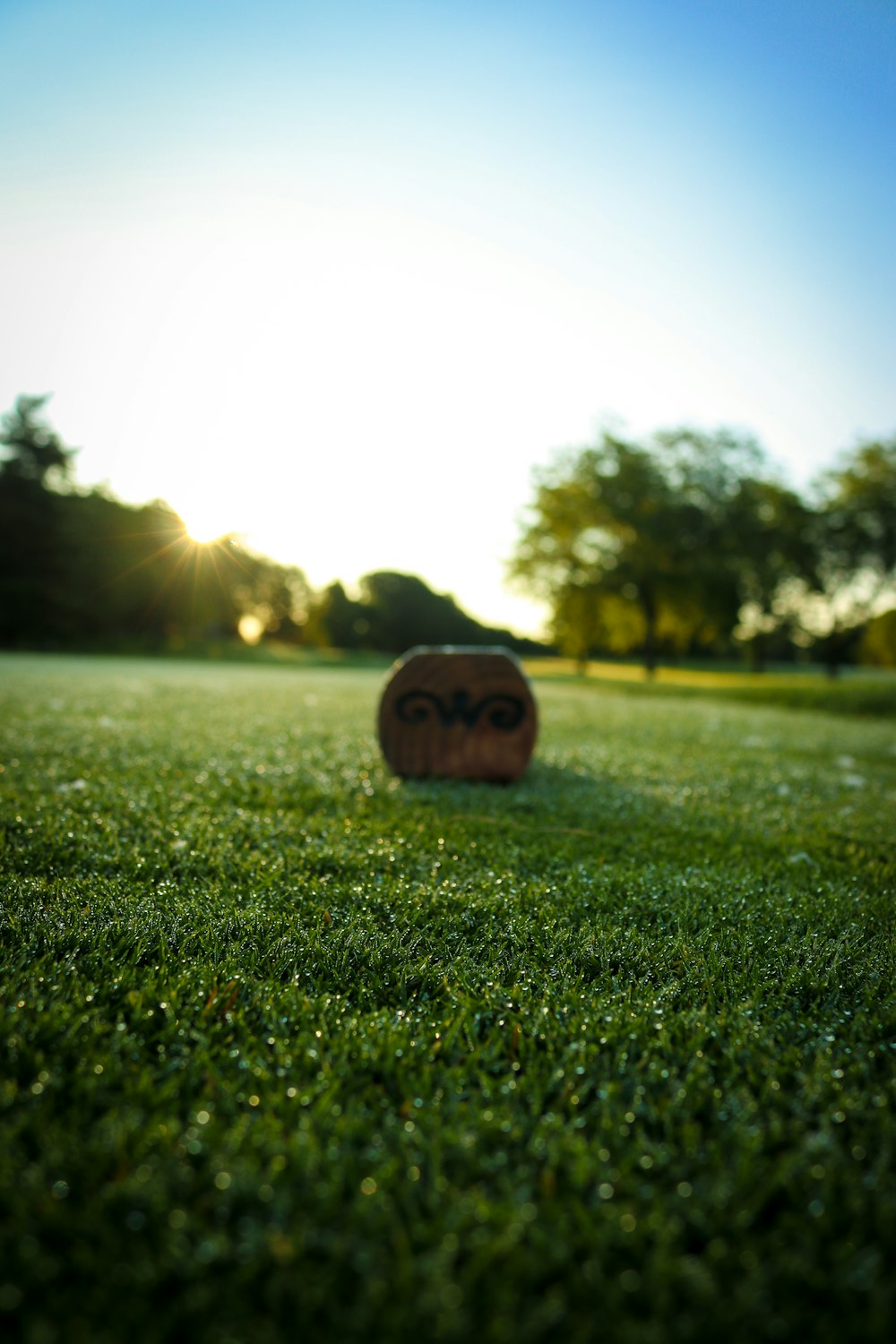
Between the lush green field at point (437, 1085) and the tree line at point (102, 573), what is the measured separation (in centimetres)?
3744

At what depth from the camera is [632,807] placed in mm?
3643

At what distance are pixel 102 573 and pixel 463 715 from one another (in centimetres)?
4074

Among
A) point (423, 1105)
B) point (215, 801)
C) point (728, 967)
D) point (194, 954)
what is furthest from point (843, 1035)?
point (215, 801)

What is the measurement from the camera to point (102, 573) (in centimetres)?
3881

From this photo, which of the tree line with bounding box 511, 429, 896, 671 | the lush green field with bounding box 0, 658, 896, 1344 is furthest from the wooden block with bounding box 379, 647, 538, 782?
the tree line with bounding box 511, 429, 896, 671

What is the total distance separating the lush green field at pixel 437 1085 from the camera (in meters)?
0.88

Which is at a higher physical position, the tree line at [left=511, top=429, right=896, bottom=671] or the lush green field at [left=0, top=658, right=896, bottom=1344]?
the tree line at [left=511, top=429, right=896, bottom=671]

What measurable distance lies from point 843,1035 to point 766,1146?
49 cm

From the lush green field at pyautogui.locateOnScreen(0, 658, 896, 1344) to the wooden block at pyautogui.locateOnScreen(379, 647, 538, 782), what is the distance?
4.01 ft

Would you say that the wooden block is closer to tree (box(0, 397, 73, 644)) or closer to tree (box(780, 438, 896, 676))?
tree (box(780, 438, 896, 676))

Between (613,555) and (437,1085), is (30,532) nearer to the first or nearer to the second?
(613,555)

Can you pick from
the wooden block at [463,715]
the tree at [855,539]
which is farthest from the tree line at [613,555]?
the wooden block at [463,715]

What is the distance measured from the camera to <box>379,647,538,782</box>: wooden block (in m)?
4.14

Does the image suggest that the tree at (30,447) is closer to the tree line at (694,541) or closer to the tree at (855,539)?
the tree line at (694,541)
